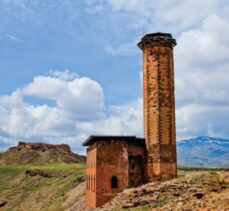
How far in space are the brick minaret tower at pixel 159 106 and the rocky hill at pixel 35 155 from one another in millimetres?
53373

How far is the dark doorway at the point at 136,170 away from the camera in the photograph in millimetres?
29281

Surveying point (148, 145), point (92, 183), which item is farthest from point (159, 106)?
point (92, 183)

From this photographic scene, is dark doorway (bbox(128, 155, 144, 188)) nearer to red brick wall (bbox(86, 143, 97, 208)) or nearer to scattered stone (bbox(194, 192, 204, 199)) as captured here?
red brick wall (bbox(86, 143, 97, 208))

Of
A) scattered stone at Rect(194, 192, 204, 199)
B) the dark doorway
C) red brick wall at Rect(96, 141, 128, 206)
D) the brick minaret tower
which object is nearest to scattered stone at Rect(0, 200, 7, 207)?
red brick wall at Rect(96, 141, 128, 206)

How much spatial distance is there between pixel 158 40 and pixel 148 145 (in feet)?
28.5

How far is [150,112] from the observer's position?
98.3ft

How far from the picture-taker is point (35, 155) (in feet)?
277

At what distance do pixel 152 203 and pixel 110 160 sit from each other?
21.7 feet

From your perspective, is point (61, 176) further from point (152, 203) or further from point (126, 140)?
point (152, 203)

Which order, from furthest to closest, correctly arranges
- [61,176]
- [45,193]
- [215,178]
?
[61,176]
[45,193]
[215,178]

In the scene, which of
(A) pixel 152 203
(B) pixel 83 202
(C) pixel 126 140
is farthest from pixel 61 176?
(A) pixel 152 203

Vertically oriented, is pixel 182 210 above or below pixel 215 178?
below

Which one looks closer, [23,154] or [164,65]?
[164,65]

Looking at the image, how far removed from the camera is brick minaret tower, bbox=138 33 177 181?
29.1 metres
